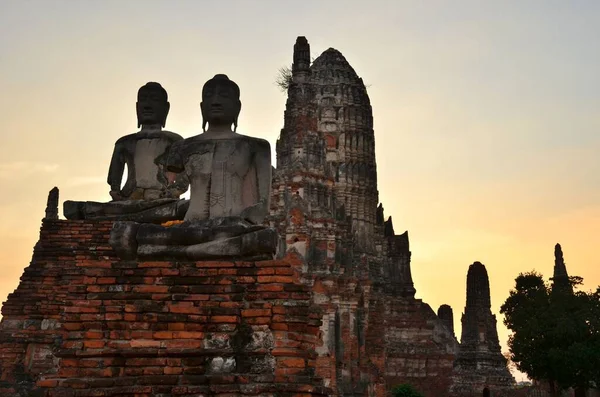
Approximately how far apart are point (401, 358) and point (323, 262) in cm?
1316

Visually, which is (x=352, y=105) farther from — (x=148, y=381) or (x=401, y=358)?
(x=148, y=381)

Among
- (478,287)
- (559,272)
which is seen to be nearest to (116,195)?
(478,287)

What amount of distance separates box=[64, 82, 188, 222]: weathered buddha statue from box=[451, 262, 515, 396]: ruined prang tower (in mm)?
28170

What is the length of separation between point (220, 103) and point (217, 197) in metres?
0.82

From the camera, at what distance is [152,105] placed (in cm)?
807

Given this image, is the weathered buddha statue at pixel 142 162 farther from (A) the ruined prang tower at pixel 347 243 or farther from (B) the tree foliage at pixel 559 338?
(B) the tree foliage at pixel 559 338

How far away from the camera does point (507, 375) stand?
33844 mm

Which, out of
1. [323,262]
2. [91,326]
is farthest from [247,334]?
[323,262]

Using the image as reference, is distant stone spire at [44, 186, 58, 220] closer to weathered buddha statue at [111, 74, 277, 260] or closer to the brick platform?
weathered buddha statue at [111, 74, 277, 260]

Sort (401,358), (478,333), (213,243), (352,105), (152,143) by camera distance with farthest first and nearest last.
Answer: (352,105) → (401,358) → (478,333) → (152,143) → (213,243)

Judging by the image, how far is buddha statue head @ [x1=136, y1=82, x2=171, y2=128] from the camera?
807 centimetres

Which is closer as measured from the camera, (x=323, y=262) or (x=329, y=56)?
(x=323, y=262)

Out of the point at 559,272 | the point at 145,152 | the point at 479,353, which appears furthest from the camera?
the point at 559,272

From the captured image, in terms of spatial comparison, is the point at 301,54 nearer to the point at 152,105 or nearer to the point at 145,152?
the point at 152,105
